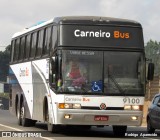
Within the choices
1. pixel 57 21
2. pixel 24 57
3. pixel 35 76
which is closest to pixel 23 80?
pixel 24 57

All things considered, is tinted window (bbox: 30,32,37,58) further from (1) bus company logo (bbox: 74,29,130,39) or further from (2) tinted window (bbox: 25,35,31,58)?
(1) bus company logo (bbox: 74,29,130,39)

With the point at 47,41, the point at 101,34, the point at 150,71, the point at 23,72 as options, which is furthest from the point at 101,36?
the point at 23,72

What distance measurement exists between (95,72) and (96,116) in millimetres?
1338

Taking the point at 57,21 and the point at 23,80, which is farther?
the point at 23,80

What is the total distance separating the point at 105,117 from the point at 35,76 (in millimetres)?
4514

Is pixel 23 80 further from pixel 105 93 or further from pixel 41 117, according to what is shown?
pixel 105 93

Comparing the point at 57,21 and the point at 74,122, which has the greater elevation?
the point at 57,21

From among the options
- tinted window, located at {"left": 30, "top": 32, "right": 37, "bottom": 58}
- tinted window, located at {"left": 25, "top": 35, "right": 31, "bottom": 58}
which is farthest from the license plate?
tinted window, located at {"left": 25, "top": 35, "right": 31, "bottom": 58}

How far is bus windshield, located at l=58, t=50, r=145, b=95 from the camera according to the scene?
20.1 m

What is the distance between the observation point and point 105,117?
2023 cm

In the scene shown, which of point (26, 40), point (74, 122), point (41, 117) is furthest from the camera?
point (26, 40)

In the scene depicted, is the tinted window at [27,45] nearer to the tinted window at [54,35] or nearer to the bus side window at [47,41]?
the bus side window at [47,41]

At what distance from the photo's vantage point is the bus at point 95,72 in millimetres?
20109

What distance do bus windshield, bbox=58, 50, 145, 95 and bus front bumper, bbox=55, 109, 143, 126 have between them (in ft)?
2.02
